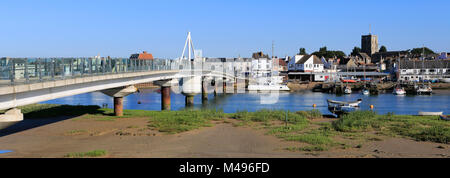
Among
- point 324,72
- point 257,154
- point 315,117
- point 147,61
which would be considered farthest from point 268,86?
point 257,154

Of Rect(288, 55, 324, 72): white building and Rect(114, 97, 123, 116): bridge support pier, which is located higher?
Rect(288, 55, 324, 72): white building

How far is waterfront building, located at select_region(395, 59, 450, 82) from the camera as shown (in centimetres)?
10188

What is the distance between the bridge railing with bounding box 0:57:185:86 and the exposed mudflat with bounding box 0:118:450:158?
332 cm

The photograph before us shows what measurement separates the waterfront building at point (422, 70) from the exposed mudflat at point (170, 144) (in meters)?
89.3

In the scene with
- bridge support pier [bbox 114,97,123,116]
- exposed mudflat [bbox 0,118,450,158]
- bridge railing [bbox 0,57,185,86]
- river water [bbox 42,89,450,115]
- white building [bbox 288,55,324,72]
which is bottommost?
river water [bbox 42,89,450,115]

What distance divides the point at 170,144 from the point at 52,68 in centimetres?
779

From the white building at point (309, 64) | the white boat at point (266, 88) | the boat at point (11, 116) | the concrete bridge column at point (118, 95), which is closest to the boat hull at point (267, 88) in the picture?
the white boat at point (266, 88)

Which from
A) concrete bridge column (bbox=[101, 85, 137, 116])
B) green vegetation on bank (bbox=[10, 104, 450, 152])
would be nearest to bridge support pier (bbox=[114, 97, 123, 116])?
concrete bridge column (bbox=[101, 85, 137, 116])

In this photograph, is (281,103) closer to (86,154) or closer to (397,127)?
(397,127)

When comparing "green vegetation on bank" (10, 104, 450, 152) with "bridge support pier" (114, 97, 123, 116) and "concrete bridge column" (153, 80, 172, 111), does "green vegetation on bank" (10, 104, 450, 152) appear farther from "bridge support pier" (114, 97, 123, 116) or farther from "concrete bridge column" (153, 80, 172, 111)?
"concrete bridge column" (153, 80, 172, 111)

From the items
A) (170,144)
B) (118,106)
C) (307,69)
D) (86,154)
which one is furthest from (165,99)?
(307,69)

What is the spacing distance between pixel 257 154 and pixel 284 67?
125 meters

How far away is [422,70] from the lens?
4094 inches
